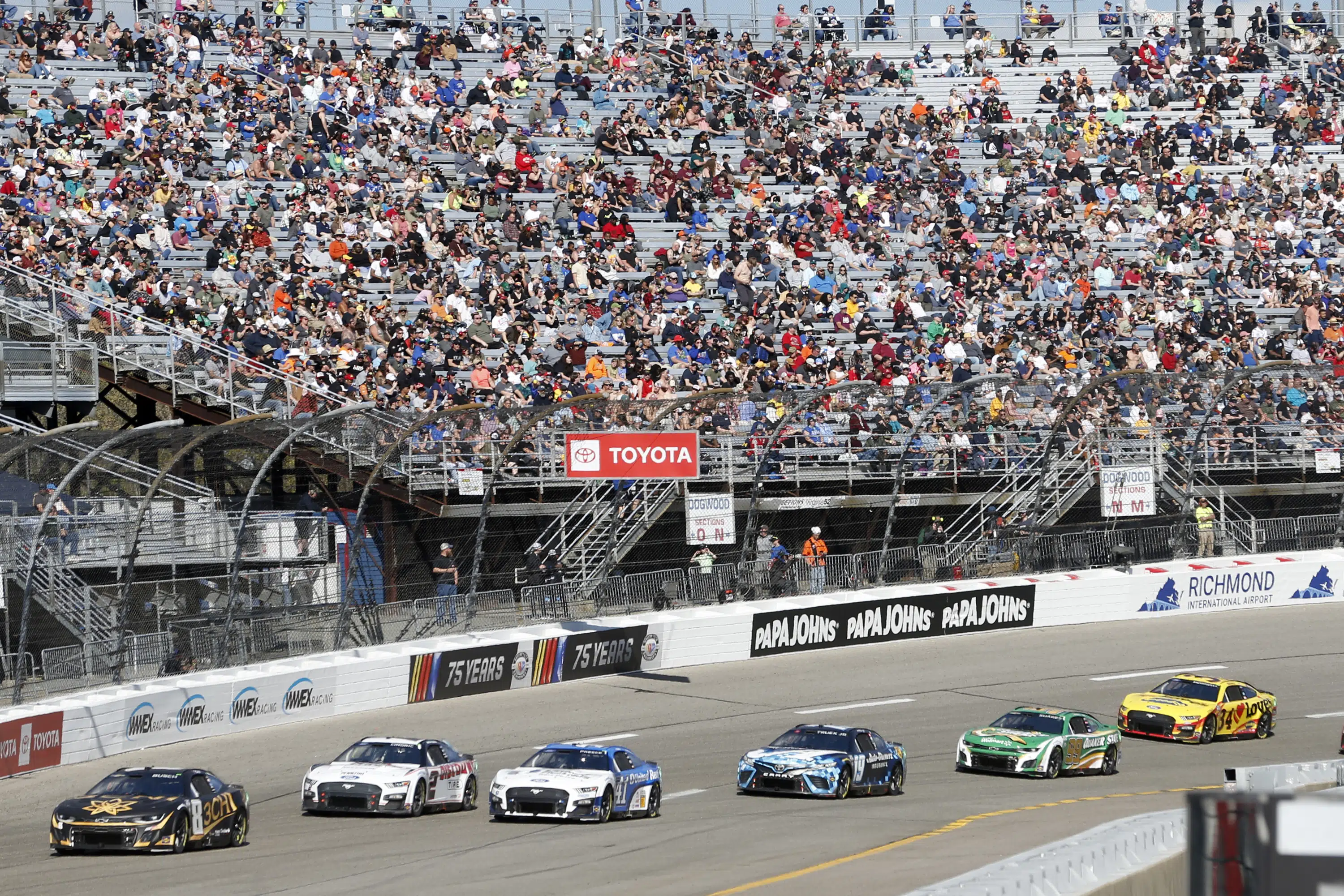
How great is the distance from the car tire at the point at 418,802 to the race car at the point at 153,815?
5.87 ft

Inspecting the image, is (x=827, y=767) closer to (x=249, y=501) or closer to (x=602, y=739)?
(x=602, y=739)

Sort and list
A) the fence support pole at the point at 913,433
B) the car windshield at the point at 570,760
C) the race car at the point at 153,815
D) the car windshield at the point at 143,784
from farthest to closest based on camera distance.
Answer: the fence support pole at the point at 913,433
the car windshield at the point at 570,760
the car windshield at the point at 143,784
the race car at the point at 153,815

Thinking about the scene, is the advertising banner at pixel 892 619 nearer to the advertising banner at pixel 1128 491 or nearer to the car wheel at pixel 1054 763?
the advertising banner at pixel 1128 491

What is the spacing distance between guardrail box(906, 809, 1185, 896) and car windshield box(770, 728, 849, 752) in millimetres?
8390

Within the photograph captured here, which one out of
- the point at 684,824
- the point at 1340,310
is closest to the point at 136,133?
the point at 684,824

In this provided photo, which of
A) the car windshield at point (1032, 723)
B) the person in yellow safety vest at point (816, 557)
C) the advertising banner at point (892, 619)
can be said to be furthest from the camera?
the advertising banner at point (892, 619)

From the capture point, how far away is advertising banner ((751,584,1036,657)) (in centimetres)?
2769

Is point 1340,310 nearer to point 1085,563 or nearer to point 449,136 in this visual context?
point 1085,563

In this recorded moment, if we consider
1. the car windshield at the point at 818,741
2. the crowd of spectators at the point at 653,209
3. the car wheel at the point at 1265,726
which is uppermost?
the crowd of spectators at the point at 653,209

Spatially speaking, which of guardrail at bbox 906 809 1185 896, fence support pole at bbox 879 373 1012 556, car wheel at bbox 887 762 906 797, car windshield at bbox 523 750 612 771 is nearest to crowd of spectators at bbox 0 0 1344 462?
fence support pole at bbox 879 373 1012 556

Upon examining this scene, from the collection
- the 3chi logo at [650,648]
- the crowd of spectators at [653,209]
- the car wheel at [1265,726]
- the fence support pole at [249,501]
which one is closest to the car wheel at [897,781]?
the car wheel at [1265,726]

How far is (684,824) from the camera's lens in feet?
56.9

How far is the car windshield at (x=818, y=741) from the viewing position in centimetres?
1925

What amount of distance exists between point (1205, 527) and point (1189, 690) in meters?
8.24
